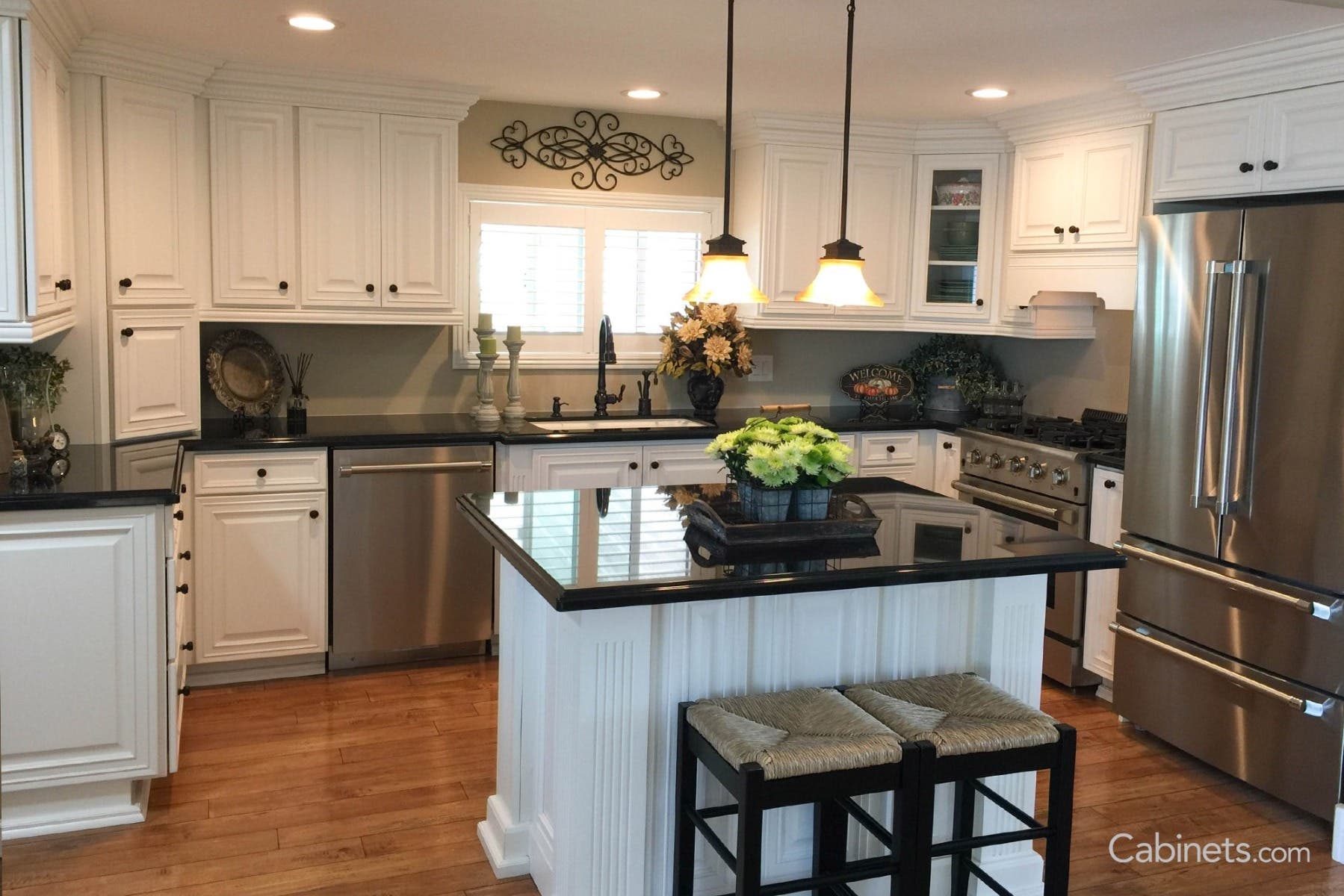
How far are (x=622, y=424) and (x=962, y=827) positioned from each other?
2698 mm

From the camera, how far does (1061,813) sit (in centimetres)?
252

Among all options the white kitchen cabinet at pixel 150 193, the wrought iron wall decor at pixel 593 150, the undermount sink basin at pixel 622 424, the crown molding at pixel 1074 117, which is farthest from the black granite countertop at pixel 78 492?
the crown molding at pixel 1074 117

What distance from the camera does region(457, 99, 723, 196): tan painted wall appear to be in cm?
508

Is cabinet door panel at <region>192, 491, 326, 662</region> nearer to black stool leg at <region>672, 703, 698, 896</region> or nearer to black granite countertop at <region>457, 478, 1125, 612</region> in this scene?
black granite countertop at <region>457, 478, 1125, 612</region>

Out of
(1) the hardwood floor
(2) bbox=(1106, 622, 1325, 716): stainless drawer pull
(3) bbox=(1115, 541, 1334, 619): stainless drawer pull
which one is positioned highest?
(3) bbox=(1115, 541, 1334, 619): stainless drawer pull

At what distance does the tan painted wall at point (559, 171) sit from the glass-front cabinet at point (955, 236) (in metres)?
0.94

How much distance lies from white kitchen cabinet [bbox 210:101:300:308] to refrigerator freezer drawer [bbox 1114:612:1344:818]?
3.31 meters

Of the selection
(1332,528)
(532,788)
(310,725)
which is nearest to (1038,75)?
(1332,528)

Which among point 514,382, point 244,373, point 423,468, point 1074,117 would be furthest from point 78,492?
point 1074,117

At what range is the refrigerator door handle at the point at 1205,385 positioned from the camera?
3.63 meters

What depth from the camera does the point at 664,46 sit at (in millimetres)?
3891

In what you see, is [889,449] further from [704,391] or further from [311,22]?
[311,22]

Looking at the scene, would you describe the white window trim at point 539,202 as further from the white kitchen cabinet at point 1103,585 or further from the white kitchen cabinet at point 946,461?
the white kitchen cabinet at point 1103,585

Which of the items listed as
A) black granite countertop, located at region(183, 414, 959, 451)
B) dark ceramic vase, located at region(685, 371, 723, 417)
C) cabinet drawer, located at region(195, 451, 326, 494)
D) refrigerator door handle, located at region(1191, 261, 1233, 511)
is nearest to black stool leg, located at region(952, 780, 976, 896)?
refrigerator door handle, located at region(1191, 261, 1233, 511)
